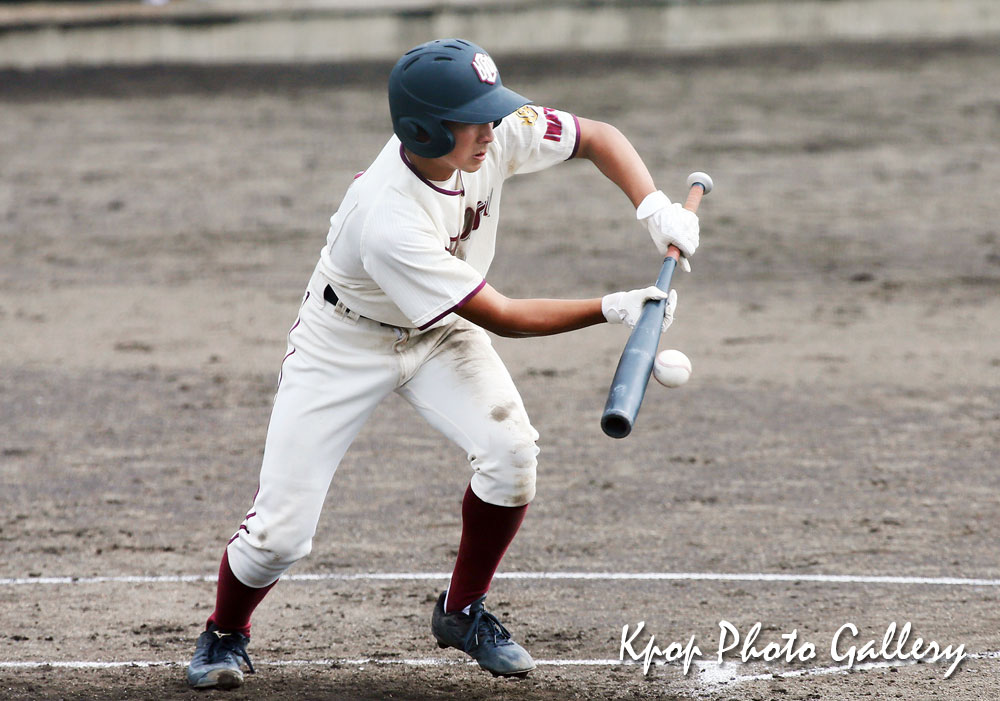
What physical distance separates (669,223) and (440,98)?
79cm

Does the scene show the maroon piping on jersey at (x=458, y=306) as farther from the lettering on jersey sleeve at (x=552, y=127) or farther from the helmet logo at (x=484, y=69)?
the lettering on jersey sleeve at (x=552, y=127)

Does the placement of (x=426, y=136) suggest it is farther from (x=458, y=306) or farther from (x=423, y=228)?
(x=458, y=306)

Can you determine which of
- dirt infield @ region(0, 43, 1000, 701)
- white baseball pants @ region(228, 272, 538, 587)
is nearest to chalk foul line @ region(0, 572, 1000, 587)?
dirt infield @ region(0, 43, 1000, 701)

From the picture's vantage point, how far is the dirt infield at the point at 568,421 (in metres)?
4.36

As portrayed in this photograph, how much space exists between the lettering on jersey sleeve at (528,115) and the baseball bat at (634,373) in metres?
0.66

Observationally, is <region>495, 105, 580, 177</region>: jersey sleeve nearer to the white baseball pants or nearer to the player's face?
the player's face

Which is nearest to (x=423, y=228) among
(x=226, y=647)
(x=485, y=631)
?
(x=485, y=631)

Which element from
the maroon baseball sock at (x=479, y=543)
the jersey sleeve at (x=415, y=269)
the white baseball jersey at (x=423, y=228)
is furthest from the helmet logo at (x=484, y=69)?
the maroon baseball sock at (x=479, y=543)

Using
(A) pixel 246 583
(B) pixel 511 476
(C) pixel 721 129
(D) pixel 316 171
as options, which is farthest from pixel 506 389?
(C) pixel 721 129

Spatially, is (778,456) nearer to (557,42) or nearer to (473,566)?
(473,566)

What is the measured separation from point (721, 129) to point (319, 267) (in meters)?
10.3

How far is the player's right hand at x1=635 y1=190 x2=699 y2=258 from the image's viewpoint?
3.95 meters

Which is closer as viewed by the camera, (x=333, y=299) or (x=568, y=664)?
(x=333, y=299)

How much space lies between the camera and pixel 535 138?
411cm
